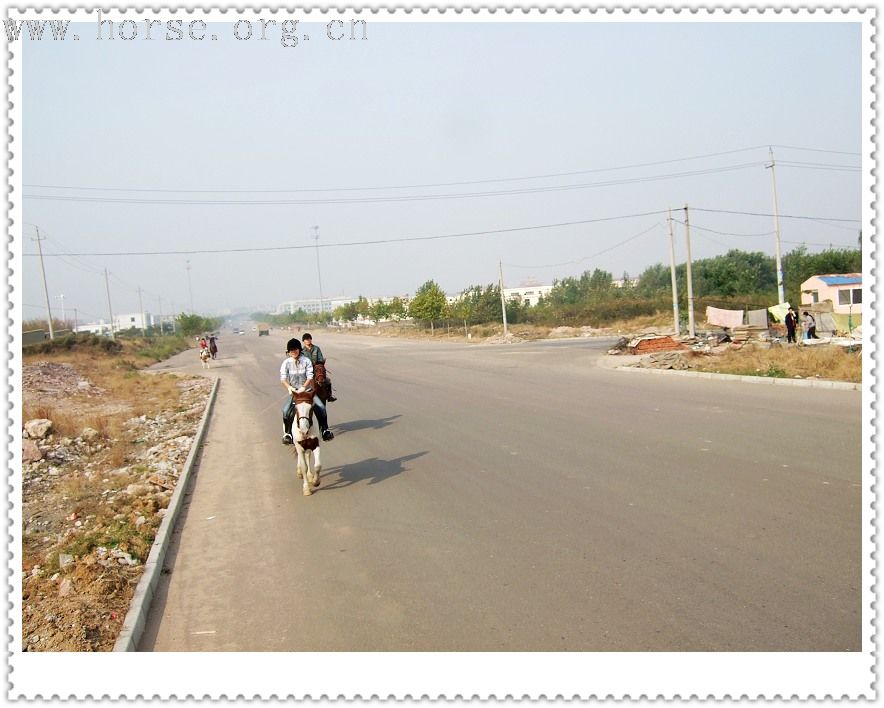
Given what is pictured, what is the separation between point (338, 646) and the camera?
3.96 m

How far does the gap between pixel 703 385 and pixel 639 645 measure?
45.2ft

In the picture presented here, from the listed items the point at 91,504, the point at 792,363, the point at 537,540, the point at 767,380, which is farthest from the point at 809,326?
the point at 91,504

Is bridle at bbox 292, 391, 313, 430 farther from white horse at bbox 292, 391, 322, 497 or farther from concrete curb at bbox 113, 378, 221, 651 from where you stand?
concrete curb at bbox 113, 378, 221, 651

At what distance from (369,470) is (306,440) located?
4.32ft

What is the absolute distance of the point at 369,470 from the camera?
29.3 feet

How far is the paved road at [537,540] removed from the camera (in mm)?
4047

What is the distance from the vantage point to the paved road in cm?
405

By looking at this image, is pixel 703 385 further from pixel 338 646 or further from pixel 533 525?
pixel 338 646

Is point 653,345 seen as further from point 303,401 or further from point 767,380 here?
point 303,401

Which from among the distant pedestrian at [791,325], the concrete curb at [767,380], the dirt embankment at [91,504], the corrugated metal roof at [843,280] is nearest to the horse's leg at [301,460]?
the dirt embankment at [91,504]

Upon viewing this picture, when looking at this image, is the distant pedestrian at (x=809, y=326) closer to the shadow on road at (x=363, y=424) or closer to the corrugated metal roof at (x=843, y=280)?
the shadow on road at (x=363, y=424)

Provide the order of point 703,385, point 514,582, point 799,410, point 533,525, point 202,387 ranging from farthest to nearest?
point 202,387, point 703,385, point 799,410, point 533,525, point 514,582

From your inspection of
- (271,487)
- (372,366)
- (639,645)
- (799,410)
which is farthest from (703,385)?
(372,366)

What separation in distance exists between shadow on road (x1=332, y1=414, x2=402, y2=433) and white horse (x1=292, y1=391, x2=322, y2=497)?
4.32m
